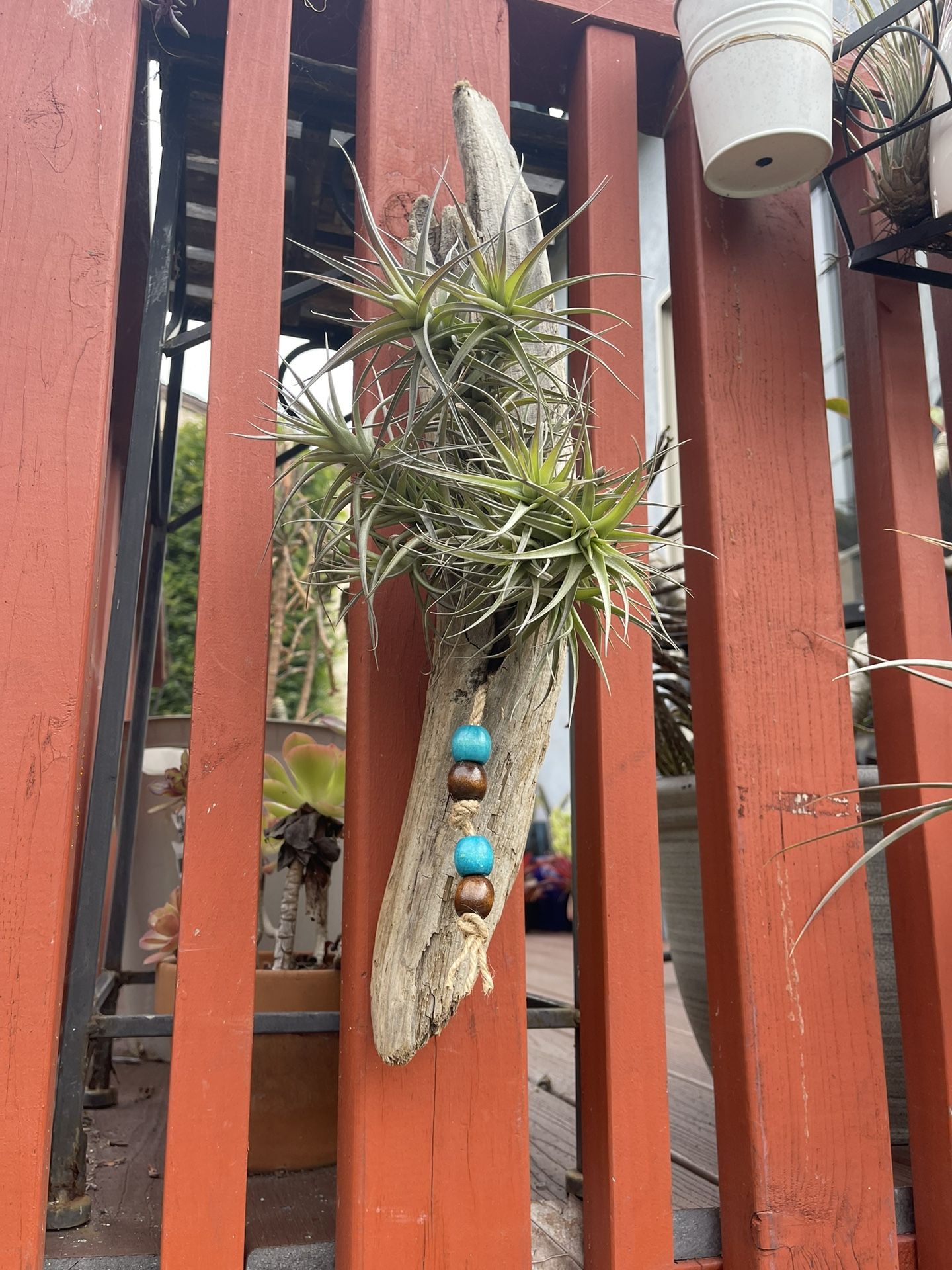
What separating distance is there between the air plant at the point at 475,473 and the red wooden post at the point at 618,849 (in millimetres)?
216

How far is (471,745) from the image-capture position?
0.86 m

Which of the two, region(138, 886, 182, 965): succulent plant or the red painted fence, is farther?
region(138, 886, 182, 965): succulent plant

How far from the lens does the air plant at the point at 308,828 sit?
4.65 ft

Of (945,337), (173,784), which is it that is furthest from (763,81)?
(173,784)

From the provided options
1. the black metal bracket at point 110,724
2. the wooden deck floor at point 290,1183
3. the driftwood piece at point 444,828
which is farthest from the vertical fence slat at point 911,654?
the black metal bracket at point 110,724

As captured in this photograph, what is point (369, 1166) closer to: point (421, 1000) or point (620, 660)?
point (421, 1000)

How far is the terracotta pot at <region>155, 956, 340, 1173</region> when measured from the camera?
1273 millimetres

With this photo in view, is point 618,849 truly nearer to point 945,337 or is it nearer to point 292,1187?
point 292,1187

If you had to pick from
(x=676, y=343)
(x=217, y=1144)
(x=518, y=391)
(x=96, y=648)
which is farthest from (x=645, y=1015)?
(x=96, y=648)

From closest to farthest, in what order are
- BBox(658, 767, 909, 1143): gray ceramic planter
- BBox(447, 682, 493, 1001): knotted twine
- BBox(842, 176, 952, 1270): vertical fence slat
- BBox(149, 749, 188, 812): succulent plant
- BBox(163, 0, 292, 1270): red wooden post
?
BBox(447, 682, 493, 1001): knotted twine < BBox(163, 0, 292, 1270): red wooden post < BBox(842, 176, 952, 1270): vertical fence slat < BBox(658, 767, 909, 1143): gray ceramic planter < BBox(149, 749, 188, 812): succulent plant

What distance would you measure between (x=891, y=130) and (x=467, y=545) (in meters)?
0.83

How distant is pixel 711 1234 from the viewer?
1.08m

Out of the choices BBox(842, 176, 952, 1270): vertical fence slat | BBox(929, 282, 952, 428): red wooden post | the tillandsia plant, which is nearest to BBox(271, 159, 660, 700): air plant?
the tillandsia plant

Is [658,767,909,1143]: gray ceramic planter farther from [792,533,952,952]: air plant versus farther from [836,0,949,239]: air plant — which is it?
[836,0,949,239]: air plant
